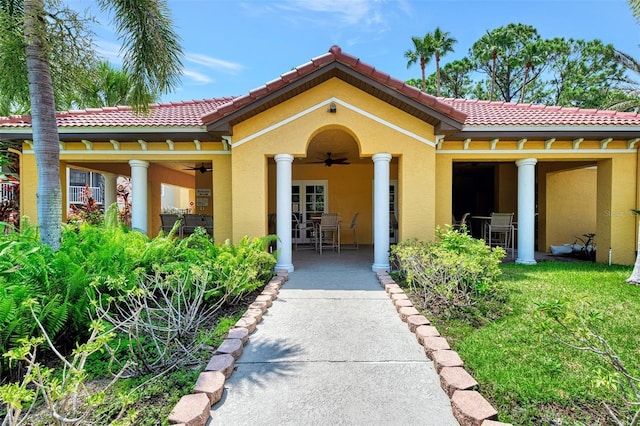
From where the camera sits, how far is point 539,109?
1034 cm

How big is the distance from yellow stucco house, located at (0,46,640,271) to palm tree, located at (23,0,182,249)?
133 centimetres

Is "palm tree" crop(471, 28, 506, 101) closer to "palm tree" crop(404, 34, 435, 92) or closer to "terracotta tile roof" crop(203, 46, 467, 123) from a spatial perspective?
"palm tree" crop(404, 34, 435, 92)

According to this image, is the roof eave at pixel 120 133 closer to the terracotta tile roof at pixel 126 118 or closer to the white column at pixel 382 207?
the terracotta tile roof at pixel 126 118

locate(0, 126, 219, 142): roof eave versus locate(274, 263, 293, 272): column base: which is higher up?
locate(0, 126, 219, 142): roof eave

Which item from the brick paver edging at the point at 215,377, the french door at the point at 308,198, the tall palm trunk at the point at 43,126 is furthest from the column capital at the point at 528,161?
the tall palm trunk at the point at 43,126

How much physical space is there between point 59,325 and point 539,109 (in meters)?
12.8

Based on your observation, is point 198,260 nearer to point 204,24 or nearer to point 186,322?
point 186,322

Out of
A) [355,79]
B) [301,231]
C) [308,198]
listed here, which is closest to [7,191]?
[301,231]

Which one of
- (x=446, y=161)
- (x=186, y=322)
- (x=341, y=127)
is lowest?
(x=186, y=322)

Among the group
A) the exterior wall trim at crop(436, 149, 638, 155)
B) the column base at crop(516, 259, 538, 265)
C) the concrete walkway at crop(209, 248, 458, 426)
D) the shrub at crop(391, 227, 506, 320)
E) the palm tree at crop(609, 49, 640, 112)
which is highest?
the palm tree at crop(609, 49, 640, 112)

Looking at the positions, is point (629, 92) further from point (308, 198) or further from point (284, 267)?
point (284, 267)

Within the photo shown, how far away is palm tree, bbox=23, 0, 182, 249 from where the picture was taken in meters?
5.17

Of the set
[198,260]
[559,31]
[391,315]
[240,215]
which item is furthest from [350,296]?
[559,31]

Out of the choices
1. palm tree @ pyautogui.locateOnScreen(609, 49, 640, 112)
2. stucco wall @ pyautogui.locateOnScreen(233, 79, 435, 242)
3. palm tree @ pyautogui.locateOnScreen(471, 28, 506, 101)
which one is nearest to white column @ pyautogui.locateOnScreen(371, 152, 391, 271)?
stucco wall @ pyautogui.locateOnScreen(233, 79, 435, 242)
